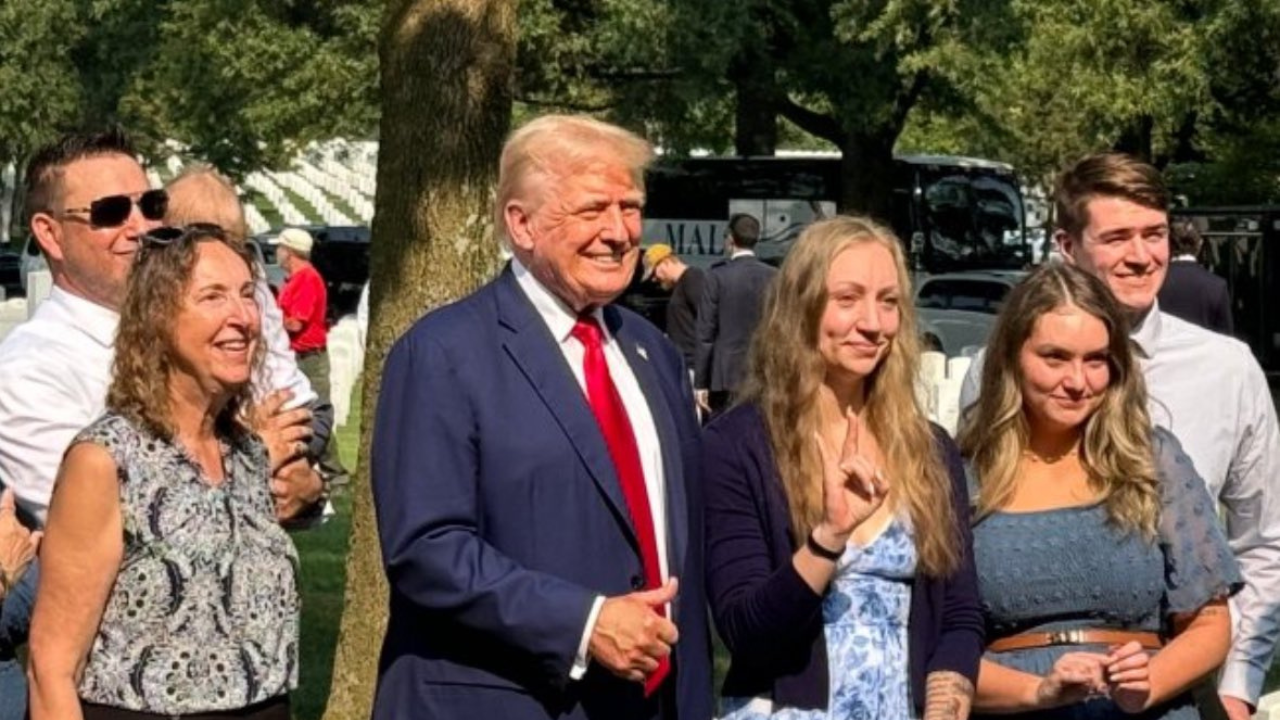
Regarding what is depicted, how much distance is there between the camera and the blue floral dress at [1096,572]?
17.0 feet

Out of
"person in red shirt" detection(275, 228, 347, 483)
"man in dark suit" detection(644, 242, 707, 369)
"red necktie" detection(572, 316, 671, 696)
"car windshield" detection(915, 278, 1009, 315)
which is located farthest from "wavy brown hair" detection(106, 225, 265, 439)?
"car windshield" detection(915, 278, 1009, 315)

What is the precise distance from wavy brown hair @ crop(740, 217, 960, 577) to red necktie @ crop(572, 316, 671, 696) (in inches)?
16.7

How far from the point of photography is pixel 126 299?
4.87 m

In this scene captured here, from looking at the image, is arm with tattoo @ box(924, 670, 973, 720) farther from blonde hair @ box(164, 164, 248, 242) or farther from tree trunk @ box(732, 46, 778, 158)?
tree trunk @ box(732, 46, 778, 158)

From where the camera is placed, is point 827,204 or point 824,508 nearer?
point 824,508

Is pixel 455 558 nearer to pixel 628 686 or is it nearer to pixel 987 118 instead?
pixel 628 686

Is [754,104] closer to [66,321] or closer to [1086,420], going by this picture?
[1086,420]

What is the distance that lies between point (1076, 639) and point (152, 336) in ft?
6.46

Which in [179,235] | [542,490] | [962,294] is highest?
[179,235]

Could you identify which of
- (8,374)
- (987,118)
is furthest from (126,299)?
(987,118)

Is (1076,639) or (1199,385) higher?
(1199,385)

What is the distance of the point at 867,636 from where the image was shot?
5.01 m

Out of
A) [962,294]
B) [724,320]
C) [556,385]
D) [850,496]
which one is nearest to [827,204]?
[962,294]

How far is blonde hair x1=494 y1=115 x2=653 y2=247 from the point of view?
473cm
